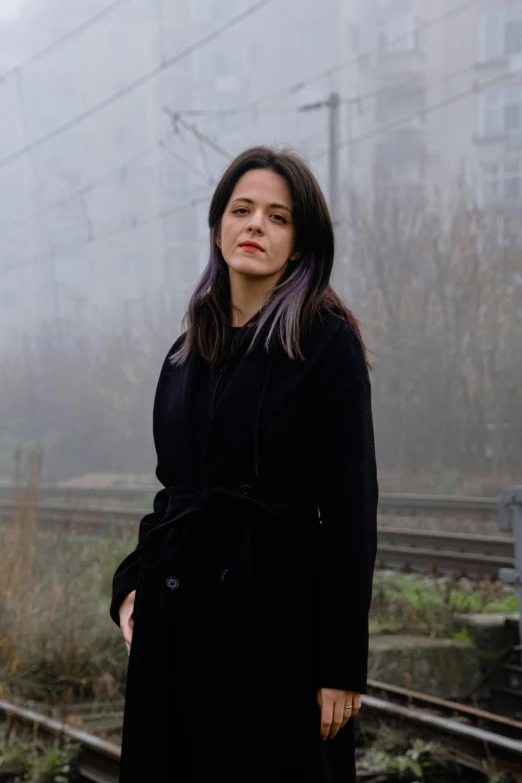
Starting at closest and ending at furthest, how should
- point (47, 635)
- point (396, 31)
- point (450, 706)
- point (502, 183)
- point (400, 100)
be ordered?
1. point (450, 706)
2. point (47, 635)
3. point (502, 183)
4. point (400, 100)
5. point (396, 31)

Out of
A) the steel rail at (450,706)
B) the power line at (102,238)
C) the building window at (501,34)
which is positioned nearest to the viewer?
the steel rail at (450,706)

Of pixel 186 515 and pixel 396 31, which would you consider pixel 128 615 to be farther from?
pixel 396 31

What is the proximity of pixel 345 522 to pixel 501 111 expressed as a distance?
871 inches

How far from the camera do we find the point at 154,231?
99.9 ft

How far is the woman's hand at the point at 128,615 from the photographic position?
2.36 m

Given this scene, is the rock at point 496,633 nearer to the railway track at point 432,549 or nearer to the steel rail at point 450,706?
the steel rail at point 450,706

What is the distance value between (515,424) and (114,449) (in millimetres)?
10440

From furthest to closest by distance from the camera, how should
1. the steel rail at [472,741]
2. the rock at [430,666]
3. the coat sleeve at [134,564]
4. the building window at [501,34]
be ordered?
the building window at [501,34] → the rock at [430,666] → the steel rail at [472,741] → the coat sleeve at [134,564]

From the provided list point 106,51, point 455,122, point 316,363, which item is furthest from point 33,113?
point 316,363

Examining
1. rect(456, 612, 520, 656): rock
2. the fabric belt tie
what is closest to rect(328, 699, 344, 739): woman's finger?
the fabric belt tie

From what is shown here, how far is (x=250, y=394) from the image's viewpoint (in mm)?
2244

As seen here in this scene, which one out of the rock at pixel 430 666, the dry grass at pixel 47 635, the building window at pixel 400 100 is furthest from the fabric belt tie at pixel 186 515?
the building window at pixel 400 100

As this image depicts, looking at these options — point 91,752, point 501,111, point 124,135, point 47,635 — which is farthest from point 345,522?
point 124,135

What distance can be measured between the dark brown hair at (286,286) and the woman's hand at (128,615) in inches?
23.1
